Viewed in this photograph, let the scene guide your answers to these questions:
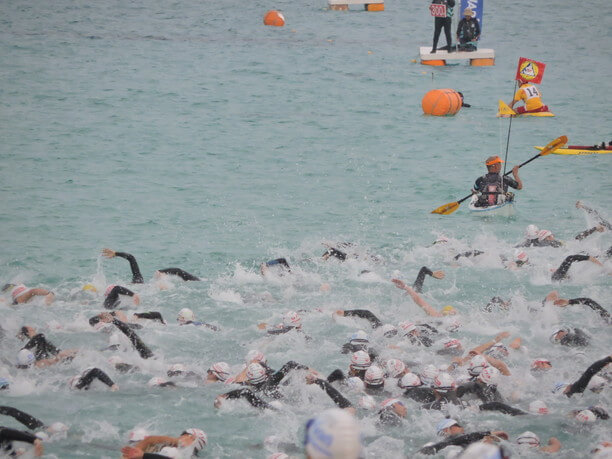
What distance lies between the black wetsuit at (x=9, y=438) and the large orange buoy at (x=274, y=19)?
36.0m

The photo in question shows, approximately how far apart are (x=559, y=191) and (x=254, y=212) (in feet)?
27.5

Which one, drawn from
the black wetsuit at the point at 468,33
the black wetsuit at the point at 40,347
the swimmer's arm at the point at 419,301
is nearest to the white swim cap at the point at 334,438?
the black wetsuit at the point at 40,347

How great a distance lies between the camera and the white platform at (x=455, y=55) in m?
35.2

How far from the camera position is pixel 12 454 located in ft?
31.2

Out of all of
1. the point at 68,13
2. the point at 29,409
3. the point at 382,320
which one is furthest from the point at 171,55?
the point at 29,409

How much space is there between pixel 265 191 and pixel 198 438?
13.5 m

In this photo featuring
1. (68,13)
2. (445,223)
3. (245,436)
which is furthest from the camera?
(68,13)

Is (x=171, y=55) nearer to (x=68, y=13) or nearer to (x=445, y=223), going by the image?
(x=68, y=13)

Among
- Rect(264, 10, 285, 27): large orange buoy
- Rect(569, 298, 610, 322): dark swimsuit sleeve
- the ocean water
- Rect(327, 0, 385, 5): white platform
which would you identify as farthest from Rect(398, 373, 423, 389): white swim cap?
Rect(327, 0, 385, 5): white platform

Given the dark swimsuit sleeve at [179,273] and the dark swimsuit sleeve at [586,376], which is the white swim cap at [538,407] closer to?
the dark swimsuit sleeve at [586,376]

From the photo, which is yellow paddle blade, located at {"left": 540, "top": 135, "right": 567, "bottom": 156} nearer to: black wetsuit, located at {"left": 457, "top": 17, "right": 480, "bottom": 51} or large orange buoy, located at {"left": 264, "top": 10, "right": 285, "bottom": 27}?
black wetsuit, located at {"left": 457, "top": 17, "right": 480, "bottom": 51}

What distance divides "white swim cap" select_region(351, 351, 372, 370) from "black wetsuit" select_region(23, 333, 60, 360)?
14.6 ft

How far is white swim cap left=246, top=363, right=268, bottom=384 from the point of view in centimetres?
1164

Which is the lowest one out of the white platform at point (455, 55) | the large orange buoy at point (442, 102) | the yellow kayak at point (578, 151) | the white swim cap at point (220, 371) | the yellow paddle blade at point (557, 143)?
the white swim cap at point (220, 371)
